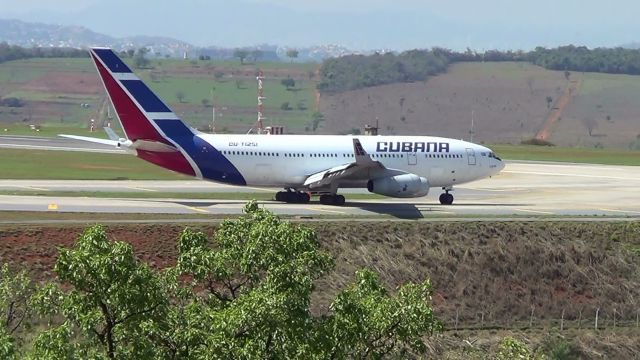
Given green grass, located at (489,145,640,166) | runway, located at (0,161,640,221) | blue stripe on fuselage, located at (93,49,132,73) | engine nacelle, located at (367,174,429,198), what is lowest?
green grass, located at (489,145,640,166)

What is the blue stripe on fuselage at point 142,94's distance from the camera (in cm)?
6281

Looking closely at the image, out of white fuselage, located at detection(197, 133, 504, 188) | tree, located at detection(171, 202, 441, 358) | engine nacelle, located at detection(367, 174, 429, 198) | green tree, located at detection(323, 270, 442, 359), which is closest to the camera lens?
tree, located at detection(171, 202, 441, 358)

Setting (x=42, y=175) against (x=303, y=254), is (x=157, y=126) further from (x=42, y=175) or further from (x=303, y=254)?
(x=303, y=254)

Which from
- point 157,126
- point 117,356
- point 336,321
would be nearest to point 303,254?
point 336,321

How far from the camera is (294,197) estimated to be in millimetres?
68500

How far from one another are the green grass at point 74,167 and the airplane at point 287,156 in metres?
14.3

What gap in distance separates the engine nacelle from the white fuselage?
2065mm

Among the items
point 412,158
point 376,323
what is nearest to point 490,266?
point 412,158

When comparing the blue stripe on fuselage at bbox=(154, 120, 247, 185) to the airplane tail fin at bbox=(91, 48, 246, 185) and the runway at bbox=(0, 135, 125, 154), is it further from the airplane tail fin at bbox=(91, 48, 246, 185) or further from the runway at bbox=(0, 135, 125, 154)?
the runway at bbox=(0, 135, 125, 154)

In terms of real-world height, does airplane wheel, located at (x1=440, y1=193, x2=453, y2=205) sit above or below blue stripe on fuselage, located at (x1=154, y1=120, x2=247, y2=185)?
below

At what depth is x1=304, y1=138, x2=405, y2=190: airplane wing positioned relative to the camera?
2517 inches

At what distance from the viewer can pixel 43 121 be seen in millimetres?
190375

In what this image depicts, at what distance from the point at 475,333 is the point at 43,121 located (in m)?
150

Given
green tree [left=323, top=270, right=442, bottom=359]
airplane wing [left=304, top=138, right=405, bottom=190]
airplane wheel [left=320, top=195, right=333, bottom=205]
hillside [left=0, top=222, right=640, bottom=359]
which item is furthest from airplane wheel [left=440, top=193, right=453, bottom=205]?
green tree [left=323, top=270, right=442, bottom=359]
